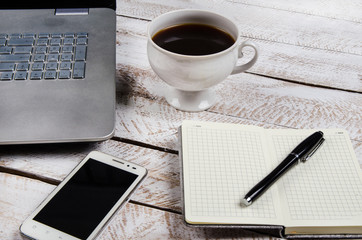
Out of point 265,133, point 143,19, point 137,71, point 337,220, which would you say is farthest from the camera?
point 143,19

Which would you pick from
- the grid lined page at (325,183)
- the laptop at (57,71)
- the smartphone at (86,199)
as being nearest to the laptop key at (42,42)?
the laptop at (57,71)

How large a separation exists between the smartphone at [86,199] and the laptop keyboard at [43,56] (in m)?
0.16

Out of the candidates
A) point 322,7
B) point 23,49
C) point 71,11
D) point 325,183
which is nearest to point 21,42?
point 23,49

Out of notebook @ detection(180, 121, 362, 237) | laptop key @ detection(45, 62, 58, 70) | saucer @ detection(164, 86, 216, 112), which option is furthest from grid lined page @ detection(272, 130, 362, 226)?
laptop key @ detection(45, 62, 58, 70)

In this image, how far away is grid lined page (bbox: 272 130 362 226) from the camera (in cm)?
47

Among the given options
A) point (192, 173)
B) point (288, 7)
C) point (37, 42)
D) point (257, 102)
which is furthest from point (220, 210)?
point (288, 7)

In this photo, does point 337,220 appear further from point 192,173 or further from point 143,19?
point 143,19

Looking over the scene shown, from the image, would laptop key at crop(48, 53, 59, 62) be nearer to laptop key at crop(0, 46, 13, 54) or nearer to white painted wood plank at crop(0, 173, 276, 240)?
laptop key at crop(0, 46, 13, 54)

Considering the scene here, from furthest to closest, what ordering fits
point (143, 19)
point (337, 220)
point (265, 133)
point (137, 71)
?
point (143, 19), point (137, 71), point (265, 133), point (337, 220)

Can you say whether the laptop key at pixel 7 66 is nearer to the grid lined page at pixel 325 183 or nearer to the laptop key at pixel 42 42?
the laptop key at pixel 42 42

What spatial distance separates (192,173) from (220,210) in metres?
0.07

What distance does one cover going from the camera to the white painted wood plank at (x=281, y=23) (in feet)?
2.66

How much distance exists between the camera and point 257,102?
2.18 feet

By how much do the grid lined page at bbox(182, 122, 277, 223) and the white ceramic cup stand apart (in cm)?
7
